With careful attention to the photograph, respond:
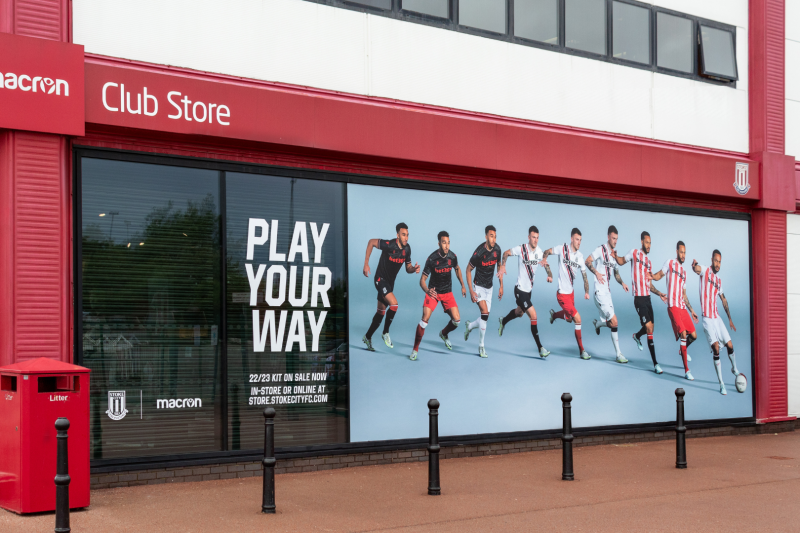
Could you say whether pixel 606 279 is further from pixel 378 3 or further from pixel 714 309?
pixel 378 3

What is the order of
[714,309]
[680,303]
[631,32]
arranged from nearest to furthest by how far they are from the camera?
1. [631,32]
2. [680,303]
3. [714,309]

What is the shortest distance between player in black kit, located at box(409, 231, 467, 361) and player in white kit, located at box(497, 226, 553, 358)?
0.86 m

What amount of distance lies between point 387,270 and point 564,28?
499cm

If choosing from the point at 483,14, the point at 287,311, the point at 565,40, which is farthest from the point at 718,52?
the point at 287,311

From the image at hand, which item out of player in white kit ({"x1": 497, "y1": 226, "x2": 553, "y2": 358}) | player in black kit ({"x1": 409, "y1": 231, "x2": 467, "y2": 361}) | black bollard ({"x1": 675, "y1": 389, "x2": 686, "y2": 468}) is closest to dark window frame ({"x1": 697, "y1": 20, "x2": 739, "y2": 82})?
player in white kit ({"x1": 497, "y1": 226, "x2": 553, "y2": 358})

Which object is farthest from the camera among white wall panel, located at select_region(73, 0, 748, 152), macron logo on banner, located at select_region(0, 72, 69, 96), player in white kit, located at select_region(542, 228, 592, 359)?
player in white kit, located at select_region(542, 228, 592, 359)

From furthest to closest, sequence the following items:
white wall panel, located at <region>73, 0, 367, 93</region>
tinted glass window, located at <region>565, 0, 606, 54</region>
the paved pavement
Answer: tinted glass window, located at <region>565, 0, 606, 54</region> < white wall panel, located at <region>73, 0, 367, 93</region> < the paved pavement

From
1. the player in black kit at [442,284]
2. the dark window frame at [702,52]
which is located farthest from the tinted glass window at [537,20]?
the player in black kit at [442,284]

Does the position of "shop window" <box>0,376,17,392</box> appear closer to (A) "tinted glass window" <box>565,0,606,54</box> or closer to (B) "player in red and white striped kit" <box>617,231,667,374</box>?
(A) "tinted glass window" <box>565,0,606,54</box>

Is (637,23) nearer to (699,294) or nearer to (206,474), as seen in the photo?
(699,294)

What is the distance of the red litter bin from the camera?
26.6 feet

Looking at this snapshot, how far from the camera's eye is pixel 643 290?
14.5 metres

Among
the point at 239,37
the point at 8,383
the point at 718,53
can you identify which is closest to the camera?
the point at 8,383

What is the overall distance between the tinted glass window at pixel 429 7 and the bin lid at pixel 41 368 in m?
6.71
